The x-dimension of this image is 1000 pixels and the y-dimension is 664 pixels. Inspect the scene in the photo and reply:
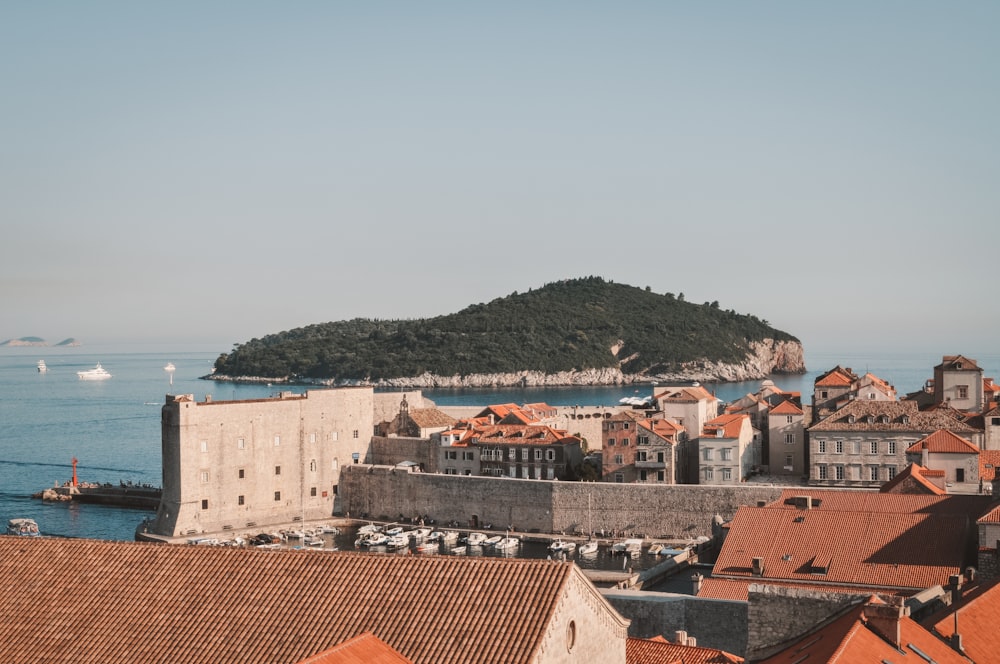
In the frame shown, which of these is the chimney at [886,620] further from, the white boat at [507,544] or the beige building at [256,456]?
the beige building at [256,456]

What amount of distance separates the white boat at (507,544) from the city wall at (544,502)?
1504 mm

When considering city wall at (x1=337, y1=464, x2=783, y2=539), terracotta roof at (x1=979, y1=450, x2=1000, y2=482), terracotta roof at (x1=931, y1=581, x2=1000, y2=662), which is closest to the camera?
terracotta roof at (x1=931, y1=581, x2=1000, y2=662)

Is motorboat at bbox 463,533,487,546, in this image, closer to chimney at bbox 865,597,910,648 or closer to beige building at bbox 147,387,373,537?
beige building at bbox 147,387,373,537

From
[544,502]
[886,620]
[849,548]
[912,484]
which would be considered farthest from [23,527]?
[886,620]

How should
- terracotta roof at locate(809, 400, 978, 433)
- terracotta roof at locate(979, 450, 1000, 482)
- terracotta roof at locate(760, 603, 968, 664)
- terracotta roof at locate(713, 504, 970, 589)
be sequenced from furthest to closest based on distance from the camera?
terracotta roof at locate(809, 400, 978, 433), terracotta roof at locate(979, 450, 1000, 482), terracotta roof at locate(713, 504, 970, 589), terracotta roof at locate(760, 603, 968, 664)

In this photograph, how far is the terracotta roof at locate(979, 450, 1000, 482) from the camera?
1844 inches

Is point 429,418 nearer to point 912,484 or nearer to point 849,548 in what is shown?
point 912,484

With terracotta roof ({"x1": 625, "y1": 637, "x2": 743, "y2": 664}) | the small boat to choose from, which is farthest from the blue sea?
terracotta roof ({"x1": 625, "y1": 637, "x2": 743, "y2": 664})

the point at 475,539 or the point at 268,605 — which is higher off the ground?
the point at 268,605

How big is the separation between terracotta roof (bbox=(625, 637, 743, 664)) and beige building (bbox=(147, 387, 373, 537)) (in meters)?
38.6

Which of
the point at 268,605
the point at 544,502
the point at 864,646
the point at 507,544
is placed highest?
the point at 268,605

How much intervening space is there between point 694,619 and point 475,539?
99.4ft

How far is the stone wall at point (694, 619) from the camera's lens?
23.3 metres

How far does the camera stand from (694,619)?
23.5 m
